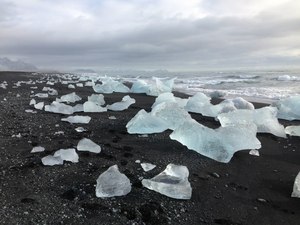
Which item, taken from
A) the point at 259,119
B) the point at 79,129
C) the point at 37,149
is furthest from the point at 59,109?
the point at 259,119

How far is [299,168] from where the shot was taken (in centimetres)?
417

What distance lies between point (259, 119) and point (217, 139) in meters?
1.96

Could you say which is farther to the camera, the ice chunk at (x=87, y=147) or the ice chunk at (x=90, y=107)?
the ice chunk at (x=90, y=107)

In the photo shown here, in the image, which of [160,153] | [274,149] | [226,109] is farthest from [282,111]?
[160,153]

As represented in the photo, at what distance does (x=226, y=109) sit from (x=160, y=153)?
285cm

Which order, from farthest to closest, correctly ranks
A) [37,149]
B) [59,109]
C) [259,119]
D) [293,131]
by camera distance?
1. [59,109]
2. [259,119]
3. [293,131]
4. [37,149]

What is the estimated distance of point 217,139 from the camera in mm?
4199

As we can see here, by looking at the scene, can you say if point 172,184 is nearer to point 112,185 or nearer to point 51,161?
point 112,185

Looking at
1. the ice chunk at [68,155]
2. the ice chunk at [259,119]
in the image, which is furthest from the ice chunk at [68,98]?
the ice chunk at [68,155]

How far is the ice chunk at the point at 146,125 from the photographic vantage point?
16.6 feet

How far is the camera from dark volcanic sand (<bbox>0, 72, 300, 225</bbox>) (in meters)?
2.69

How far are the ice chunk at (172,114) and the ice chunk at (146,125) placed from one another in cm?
9

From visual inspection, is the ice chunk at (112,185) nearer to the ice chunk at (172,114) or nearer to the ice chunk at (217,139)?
the ice chunk at (217,139)

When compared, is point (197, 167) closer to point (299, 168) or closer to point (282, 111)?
point (299, 168)
